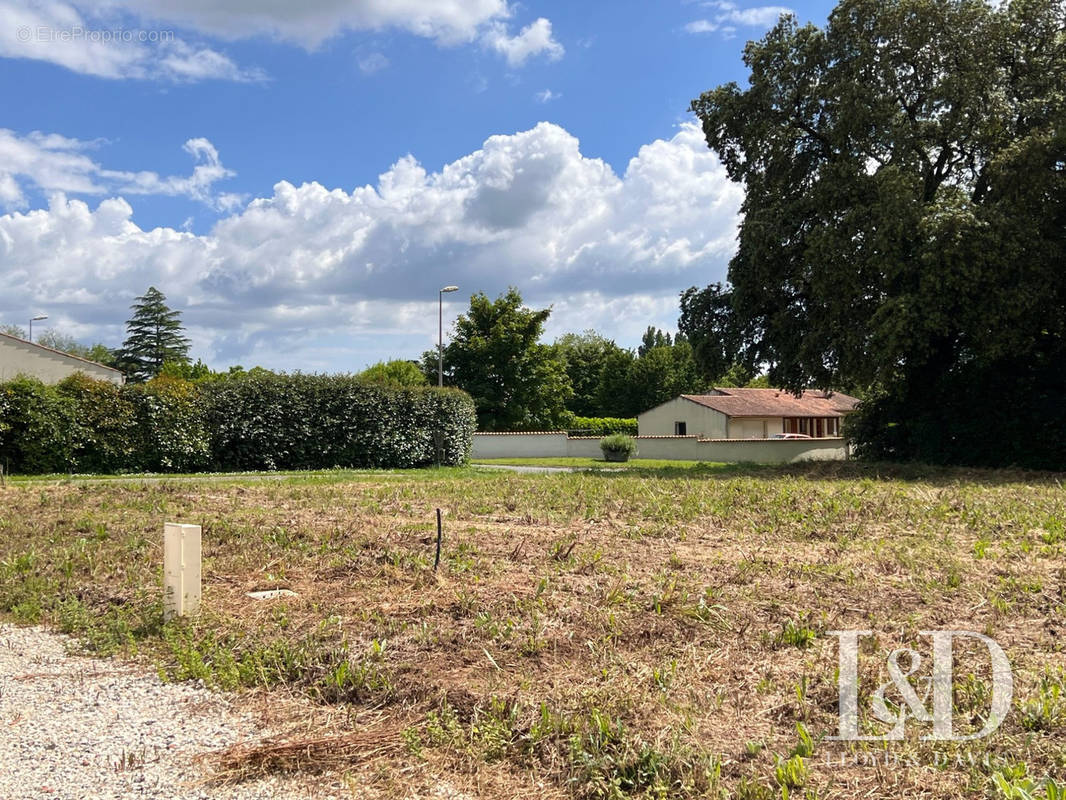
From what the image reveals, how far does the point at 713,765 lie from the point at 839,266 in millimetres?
19251

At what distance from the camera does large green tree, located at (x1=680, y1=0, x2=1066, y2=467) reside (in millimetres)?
19016

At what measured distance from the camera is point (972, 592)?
571 cm

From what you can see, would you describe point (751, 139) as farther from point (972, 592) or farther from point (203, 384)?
point (972, 592)

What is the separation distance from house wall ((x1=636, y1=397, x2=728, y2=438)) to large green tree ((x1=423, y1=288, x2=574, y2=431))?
676 cm

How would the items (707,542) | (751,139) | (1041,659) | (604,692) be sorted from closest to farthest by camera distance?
(604,692) → (1041,659) → (707,542) → (751,139)

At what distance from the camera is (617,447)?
36688mm

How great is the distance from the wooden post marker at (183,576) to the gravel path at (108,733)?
644mm

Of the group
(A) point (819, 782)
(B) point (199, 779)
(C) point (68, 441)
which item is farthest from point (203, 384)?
(A) point (819, 782)

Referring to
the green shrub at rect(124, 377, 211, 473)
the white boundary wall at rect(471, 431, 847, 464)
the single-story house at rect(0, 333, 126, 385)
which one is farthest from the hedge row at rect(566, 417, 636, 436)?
the green shrub at rect(124, 377, 211, 473)

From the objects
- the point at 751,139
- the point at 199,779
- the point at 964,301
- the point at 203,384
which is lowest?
the point at 199,779

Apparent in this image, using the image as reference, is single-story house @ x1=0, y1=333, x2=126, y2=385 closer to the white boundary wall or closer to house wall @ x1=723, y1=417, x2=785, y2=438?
the white boundary wall

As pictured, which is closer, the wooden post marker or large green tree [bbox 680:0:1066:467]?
the wooden post marker

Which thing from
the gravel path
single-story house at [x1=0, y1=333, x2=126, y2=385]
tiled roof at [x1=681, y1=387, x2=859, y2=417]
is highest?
single-story house at [x1=0, y1=333, x2=126, y2=385]

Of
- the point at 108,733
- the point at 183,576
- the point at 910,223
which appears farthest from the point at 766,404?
the point at 108,733
